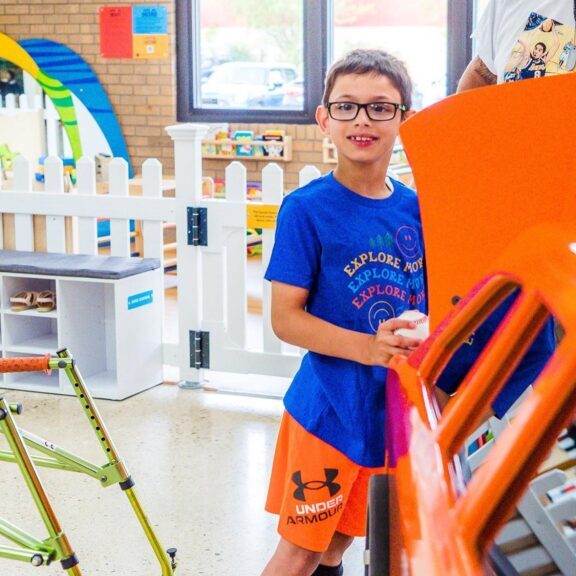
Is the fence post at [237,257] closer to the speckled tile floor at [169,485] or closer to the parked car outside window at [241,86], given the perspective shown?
the speckled tile floor at [169,485]

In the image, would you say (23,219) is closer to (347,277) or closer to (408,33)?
(347,277)

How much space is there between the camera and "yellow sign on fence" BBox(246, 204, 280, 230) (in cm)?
434

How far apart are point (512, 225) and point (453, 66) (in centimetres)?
706

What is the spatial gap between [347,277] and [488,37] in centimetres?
90

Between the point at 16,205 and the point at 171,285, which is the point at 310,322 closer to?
the point at 16,205

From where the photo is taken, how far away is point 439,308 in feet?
5.16

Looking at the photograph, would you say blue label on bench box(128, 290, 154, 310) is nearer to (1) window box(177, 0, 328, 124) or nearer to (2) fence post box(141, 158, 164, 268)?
(2) fence post box(141, 158, 164, 268)

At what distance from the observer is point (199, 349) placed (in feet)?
14.8

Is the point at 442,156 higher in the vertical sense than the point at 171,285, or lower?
higher

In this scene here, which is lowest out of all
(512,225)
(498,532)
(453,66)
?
(498,532)

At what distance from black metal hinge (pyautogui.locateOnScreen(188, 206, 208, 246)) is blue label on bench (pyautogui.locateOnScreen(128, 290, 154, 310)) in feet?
1.05

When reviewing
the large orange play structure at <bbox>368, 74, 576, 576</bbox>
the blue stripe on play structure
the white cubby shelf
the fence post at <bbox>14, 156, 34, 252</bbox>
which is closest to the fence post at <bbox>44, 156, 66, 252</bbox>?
the fence post at <bbox>14, 156, 34, 252</bbox>

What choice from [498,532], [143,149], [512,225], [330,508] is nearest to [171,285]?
[143,149]

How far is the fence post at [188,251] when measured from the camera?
4.45 meters
